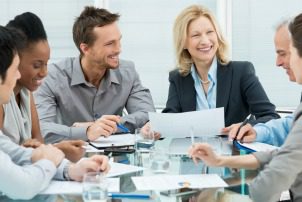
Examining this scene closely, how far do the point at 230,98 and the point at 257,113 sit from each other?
0.19 meters

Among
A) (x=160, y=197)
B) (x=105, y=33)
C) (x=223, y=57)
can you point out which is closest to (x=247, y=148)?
(x=160, y=197)

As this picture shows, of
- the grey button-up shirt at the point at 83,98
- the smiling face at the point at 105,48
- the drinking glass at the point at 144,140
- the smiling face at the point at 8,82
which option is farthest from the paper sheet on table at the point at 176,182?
the smiling face at the point at 105,48

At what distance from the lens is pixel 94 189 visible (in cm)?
135

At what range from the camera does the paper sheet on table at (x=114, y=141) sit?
2213mm

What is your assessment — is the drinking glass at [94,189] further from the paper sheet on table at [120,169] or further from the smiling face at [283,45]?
the smiling face at [283,45]

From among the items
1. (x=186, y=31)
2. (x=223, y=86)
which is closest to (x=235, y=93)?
(x=223, y=86)

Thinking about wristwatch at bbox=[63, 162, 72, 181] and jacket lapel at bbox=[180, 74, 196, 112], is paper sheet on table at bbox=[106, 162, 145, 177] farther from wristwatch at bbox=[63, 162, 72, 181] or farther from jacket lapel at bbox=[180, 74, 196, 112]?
jacket lapel at bbox=[180, 74, 196, 112]

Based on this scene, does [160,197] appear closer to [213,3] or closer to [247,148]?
[247,148]

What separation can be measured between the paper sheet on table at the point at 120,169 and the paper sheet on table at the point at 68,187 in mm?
86

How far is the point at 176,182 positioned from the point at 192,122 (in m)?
0.72

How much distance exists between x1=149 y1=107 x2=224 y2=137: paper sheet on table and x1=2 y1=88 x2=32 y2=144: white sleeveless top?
0.60 meters

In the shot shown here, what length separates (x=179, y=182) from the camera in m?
1.55

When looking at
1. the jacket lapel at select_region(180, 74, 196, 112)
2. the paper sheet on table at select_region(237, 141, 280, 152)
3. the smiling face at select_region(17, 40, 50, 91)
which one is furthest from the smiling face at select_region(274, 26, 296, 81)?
the smiling face at select_region(17, 40, 50, 91)

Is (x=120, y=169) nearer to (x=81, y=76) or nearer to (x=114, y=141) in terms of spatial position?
(x=114, y=141)
